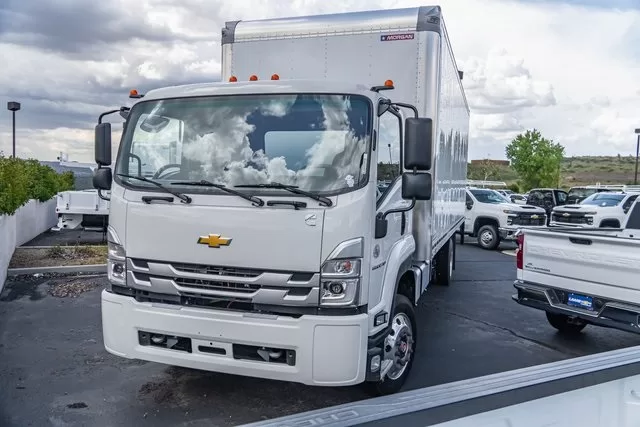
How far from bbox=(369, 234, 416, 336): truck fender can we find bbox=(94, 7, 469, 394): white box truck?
0.02 m

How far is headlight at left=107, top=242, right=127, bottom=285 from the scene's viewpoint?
14.6ft

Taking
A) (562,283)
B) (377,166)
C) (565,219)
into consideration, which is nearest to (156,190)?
(377,166)

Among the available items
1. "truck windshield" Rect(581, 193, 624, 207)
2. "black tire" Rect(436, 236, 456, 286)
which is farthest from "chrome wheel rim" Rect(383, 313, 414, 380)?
"truck windshield" Rect(581, 193, 624, 207)

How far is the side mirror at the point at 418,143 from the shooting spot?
13.6ft

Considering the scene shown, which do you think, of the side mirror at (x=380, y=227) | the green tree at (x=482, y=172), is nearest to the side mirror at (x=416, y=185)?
the side mirror at (x=380, y=227)

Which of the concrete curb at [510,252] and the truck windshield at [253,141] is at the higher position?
the truck windshield at [253,141]

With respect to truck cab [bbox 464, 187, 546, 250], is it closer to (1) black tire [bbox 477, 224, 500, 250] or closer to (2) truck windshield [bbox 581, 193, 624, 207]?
(1) black tire [bbox 477, 224, 500, 250]

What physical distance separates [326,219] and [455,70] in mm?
5114

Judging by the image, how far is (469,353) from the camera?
6.53 m

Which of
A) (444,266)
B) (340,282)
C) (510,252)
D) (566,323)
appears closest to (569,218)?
→ (510,252)

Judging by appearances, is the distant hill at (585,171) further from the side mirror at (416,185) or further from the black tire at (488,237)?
the side mirror at (416,185)

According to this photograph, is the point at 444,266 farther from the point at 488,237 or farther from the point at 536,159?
the point at 536,159

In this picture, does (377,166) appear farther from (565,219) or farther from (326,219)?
(565,219)

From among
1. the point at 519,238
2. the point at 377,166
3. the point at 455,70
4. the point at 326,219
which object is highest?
the point at 455,70
